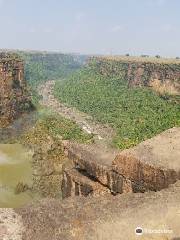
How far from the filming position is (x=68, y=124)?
6438cm

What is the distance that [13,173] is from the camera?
43.7 metres

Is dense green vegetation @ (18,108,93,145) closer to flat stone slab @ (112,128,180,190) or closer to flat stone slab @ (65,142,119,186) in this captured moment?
flat stone slab @ (65,142,119,186)

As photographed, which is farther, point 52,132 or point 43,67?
point 43,67

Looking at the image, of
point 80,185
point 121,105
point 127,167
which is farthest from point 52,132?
point 127,167

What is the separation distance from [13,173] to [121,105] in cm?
4257

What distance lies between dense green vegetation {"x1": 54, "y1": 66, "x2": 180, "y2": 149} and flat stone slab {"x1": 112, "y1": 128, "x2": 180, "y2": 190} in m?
25.1

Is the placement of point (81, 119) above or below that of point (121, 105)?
below

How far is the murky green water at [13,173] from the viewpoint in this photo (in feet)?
122

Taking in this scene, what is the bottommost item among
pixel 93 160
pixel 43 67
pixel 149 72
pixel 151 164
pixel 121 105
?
pixel 121 105

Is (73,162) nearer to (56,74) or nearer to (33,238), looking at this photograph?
(33,238)

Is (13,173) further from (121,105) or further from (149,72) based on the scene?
(149,72)

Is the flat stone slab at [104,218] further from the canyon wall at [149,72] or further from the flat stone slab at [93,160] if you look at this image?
the canyon wall at [149,72]


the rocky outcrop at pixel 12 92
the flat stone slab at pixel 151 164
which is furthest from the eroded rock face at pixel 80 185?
the rocky outcrop at pixel 12 92

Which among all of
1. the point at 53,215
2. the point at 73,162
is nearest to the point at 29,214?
the point at 53,215
